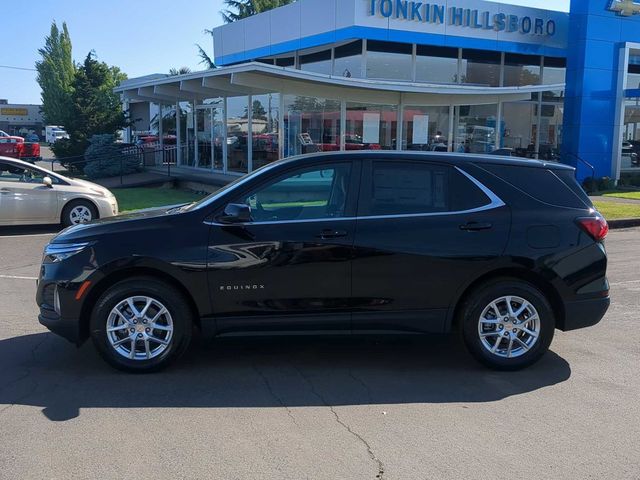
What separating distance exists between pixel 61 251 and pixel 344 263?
2303mm

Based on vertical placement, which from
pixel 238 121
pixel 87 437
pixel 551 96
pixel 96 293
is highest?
pixel 551 96

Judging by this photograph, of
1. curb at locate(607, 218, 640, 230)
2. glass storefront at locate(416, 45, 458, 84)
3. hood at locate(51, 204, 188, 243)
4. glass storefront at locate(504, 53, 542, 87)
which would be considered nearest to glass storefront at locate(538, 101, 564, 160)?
glass storefront at locate(504, 53, 542, 87)

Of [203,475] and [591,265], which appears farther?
[591,265]

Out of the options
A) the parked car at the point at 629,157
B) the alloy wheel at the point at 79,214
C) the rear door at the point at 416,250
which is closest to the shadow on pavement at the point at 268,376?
the rear door at the point at 416,250

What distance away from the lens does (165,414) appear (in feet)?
14.2

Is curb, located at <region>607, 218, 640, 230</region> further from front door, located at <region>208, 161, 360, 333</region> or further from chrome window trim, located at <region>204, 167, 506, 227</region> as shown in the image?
front door, located at <region>208, 161, 360, 333</region>

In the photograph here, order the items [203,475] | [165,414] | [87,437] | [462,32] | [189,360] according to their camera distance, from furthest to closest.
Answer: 1. [462,32]
2. [189,360]
3. [165,414]
4. [87,437]
5. [203,475]

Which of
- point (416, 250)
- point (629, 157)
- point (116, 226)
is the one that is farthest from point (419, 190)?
point (629, 157)

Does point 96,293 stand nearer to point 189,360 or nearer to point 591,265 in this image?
point 189,360

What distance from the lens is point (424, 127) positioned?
22359 mm

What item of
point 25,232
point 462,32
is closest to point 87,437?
point 25,232

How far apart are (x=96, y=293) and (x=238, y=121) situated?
17.0m

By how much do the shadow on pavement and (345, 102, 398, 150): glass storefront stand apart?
1491 cm

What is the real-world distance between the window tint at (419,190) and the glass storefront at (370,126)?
14.9m
